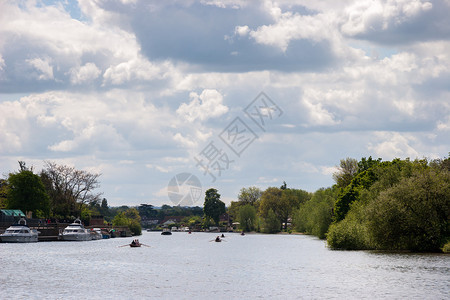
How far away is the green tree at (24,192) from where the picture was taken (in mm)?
153625

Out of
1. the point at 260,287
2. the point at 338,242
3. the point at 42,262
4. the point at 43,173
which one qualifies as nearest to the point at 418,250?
the point at 338,242

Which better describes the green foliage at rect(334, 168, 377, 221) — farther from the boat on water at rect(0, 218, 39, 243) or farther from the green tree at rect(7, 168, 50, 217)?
the green tree at rect(7, 168, 50, 217)

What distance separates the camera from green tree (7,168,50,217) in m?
154

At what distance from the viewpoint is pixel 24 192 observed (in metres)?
153

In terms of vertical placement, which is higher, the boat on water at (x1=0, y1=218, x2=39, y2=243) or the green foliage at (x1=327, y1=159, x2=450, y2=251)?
the green foliage at (x1=327, y1=159, x2=450, y2=251)

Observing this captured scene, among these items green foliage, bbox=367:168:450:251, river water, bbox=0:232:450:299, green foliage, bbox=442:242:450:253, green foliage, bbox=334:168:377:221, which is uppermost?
green foliage, bbox=334:168:377:221

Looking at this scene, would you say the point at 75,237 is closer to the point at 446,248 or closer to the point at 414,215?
the point at 414,215

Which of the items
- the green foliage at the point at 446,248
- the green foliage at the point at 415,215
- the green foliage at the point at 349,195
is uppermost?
the green foliage at the point at 349,195

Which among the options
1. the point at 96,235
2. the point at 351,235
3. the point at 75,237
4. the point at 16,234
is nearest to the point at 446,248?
the point at 351,235

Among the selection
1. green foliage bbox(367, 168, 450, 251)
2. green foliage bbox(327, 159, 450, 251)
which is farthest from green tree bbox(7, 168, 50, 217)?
green foliage bbox(367, 168, 450, 251)

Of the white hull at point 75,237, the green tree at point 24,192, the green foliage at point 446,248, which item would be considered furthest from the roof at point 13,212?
the green foliage at point 446,248

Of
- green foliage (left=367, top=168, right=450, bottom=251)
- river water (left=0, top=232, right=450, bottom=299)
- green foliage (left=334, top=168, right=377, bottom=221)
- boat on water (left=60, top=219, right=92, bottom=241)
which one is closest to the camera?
river water (left=0, top=232, right=450, bottom=299)

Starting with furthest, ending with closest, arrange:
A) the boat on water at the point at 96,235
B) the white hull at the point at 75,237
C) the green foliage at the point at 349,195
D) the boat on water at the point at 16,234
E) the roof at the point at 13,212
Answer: the boat on water at the point at 96,235
the white hull at the point at 75,237
the roof at the point at 13,212
the boat on water at the point at 16,234
the green foliage at the point at 349,195

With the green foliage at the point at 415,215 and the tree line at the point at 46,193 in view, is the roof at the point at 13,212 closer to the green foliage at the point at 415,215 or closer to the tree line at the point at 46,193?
the tree line at the point at 46,193
